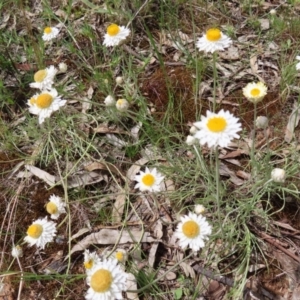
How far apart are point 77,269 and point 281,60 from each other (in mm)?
1375

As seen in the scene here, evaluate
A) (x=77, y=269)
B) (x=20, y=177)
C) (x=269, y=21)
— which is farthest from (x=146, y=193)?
(x=269, y=21)

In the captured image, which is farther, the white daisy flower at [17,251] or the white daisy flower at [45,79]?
the white daisy flower at [45,79]

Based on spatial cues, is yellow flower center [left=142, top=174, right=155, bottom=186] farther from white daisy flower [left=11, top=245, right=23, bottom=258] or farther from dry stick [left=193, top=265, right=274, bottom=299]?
white daisy flower [left=11, top=245, right=23, bottom=258]

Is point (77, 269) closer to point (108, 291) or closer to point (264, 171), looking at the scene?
point (108, 291)

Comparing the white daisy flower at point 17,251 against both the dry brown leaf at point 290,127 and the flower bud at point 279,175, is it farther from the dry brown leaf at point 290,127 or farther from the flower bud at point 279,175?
the dry brown leaf at point 290,127

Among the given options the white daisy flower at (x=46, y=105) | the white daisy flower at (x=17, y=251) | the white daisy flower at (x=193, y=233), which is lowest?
the white daisy flower at (x=193, y=233)

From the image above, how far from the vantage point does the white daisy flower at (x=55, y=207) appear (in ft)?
5.88

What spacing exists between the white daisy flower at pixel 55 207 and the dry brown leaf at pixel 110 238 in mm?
154

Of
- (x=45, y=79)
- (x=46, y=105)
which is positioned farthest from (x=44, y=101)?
(x=45, y=79)

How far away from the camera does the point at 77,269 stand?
1.84 m

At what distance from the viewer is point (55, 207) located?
5.91 ft

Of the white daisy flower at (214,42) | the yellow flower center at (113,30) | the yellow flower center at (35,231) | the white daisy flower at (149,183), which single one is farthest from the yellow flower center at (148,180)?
the yellow flower center at (113,30)

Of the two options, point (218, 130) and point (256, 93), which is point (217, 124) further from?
point (256, 93)

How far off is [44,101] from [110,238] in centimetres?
61
